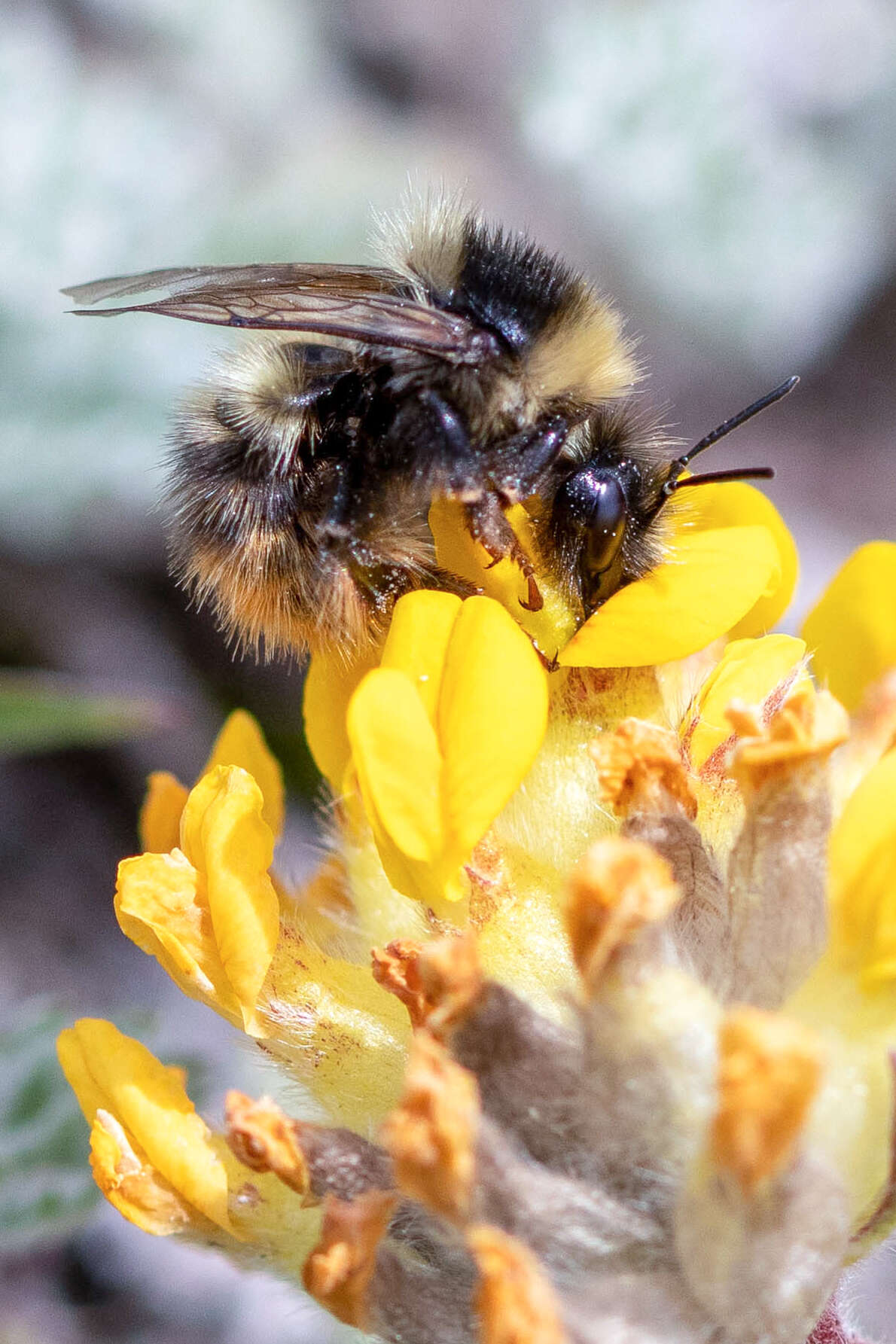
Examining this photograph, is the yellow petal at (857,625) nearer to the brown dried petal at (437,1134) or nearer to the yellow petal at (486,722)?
the yellow petal at (486,722)


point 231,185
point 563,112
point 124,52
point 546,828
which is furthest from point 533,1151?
point 124,52

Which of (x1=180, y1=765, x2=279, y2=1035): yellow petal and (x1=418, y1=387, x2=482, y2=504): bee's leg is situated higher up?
(x1=418, y1=387, x2=482, y2=504): bee's leg

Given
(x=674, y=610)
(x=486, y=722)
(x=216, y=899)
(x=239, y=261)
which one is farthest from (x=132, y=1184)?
(x=239, y=261)

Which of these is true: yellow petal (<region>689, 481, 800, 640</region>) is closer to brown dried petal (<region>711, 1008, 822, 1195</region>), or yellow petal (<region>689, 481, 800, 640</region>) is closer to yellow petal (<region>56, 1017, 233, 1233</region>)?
brown dried petal (<region>711, 1008, 822, 1195</region>)

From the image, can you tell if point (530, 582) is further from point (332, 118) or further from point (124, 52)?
point (124, 52)

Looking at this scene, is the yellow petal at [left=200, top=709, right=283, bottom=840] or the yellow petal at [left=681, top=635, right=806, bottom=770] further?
the yellow petal at [left=200, top=709, right=283, bottom=840]

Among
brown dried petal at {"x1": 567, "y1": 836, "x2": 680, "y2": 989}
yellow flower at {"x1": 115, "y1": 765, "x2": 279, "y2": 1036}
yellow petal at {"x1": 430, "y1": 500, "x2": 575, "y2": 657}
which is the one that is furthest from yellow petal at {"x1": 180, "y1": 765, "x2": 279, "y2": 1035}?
brown dried petal at {"x1": 567, "y1": 836, "x2": 680, "y2": 989}
